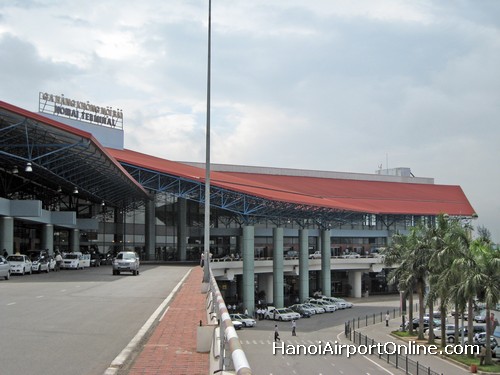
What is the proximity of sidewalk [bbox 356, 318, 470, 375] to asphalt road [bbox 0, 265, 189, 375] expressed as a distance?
59.7 ft

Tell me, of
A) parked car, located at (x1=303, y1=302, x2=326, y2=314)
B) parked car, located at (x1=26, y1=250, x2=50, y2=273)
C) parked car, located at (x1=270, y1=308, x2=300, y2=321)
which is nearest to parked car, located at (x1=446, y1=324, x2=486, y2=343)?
parked car, located at (x1=270, y1=308, x2=300, y2=321)

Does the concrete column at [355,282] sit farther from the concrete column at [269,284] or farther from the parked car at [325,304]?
the parked car at [325,304]

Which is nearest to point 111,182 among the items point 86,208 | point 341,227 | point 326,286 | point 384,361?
point 86,208

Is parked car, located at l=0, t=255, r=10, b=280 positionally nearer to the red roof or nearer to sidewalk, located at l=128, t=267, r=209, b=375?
sidewalk, located at l=128, t=267, r=209, b=375

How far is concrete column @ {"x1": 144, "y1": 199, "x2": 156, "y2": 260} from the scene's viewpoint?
89812 millimetres

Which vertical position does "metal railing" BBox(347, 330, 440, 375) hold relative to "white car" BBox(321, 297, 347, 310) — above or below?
above

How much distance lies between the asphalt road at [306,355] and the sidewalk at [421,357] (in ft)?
8.87

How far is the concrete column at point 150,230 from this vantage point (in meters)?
89.8

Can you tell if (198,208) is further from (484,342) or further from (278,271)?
Result: (484,342)

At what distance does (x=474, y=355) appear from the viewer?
4003cm

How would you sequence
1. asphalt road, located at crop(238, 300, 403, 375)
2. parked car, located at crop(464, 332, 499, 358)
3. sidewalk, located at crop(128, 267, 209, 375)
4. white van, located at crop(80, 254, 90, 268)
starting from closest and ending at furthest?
sidewalk, located at crop(128, 267, 209, 375) → asphalt road, located at crop(238, 300, 403, 375) → parked car, located at crop(464, 332, 499, 358) → white van, located at crop(80, 254, 90, 268)

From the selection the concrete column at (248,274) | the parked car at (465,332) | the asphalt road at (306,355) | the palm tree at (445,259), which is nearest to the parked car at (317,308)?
the asphalt road at (306,355)

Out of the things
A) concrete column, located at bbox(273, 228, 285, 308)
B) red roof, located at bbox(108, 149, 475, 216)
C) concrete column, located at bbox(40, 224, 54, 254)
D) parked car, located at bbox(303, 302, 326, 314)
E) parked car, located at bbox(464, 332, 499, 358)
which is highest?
red roof, located at bbox(108, 149, 475, 216)

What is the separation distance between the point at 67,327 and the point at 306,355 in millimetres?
25723
